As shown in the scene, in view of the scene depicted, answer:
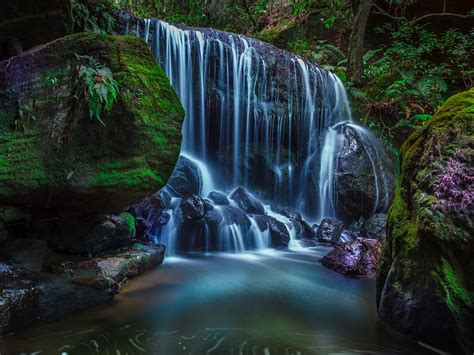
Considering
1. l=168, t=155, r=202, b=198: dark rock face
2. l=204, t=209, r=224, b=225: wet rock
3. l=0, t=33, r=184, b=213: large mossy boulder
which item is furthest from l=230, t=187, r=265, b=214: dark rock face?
l=0, t=33, r=184, b=213: large mossy boulder

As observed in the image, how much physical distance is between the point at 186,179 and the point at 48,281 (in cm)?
521

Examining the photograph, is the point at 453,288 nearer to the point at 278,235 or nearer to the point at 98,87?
the point at 98,87

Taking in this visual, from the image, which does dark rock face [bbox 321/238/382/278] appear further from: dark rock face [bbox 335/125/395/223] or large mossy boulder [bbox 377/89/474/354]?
dark rock face [bbox 335/125/395/223]

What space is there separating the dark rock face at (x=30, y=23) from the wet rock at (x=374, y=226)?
25.6 ft

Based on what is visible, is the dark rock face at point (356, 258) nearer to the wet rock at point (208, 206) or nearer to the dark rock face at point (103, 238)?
the wet rock at point (208, 206)

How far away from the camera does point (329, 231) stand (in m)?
8.28

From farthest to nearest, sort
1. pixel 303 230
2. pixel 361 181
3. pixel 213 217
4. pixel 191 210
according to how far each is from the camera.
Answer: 1. pixel 361 181
2. pixel 303 230
3. pixel 213 217
4. pixel 191 210

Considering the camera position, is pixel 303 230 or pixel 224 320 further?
pixel 303 230

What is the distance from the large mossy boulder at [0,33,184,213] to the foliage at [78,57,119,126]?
3.1 inches

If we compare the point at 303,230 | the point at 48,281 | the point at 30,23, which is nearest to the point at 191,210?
the point at 303,230

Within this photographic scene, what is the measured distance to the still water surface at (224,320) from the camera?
294cm

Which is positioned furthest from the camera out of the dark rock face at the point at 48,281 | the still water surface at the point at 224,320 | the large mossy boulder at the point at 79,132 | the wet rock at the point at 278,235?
the wet rock at the point at 278,235

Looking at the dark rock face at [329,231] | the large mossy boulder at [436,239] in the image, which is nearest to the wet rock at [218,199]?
the dark rock face at [329,231]

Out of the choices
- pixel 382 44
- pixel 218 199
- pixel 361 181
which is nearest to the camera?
pixel 218 199
